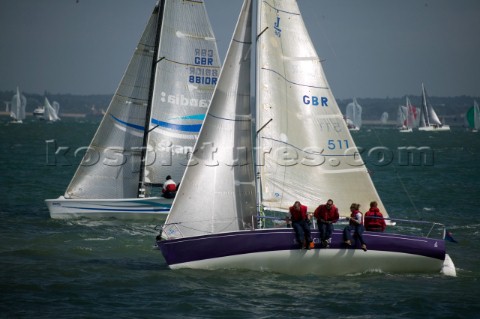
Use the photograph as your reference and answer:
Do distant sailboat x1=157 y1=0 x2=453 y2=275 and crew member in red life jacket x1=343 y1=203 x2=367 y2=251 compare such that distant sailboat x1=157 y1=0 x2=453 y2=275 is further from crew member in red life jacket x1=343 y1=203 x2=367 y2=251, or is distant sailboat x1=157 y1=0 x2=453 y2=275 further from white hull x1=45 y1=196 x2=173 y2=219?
white hull x1=45 y1=196 x2=173 y2=219

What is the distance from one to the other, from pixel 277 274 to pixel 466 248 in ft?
28.8

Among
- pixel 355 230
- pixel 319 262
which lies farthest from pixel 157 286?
pixel 355 230

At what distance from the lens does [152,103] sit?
3303 cm

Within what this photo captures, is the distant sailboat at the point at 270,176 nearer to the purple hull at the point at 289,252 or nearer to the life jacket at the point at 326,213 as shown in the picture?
the purple hull at the point at 289,252

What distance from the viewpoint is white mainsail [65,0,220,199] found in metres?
32.9

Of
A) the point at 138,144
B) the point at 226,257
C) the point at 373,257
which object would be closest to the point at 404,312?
the point at 373,257

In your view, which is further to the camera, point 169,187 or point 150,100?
point 150,100

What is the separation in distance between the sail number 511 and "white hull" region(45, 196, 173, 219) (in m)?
9.36

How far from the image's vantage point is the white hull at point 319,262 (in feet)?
74.2

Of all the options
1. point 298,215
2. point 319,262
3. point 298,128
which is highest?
point 298,128

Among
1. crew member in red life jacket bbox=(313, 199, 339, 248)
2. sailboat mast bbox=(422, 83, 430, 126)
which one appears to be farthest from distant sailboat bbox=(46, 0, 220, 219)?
sailboat mast bbox=(422, 83, 430, 126)

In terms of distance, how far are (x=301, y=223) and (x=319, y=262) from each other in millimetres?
1328

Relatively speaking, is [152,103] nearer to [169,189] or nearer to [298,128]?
Answer: [169,189]

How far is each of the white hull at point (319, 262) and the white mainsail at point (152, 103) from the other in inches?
425
